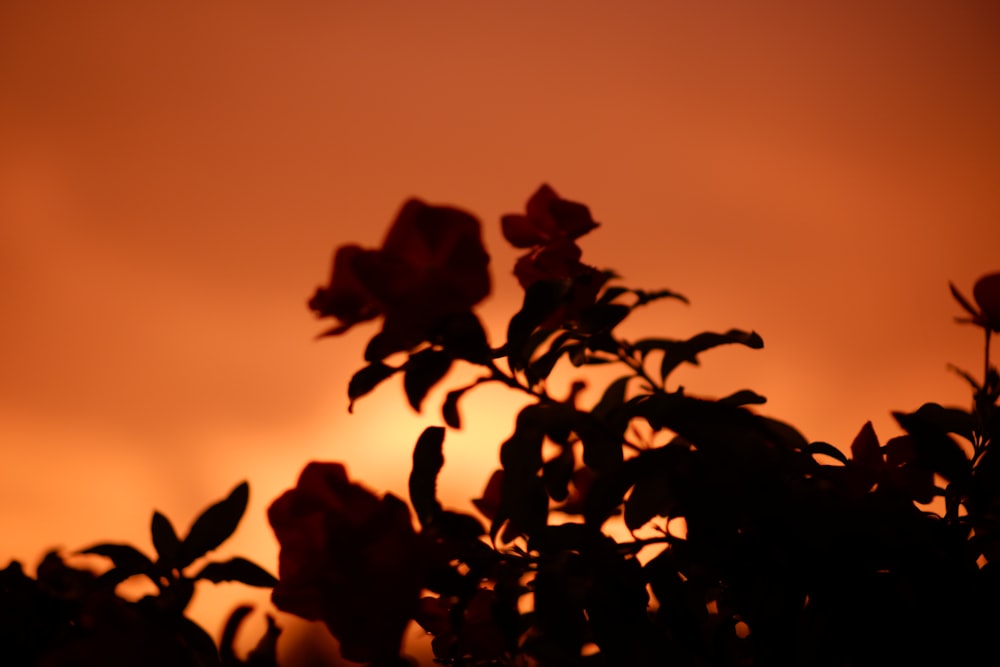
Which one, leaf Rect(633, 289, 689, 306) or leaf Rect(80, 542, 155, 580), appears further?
leaf Rect(633, 289, 689, 306)

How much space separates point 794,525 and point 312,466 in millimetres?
527

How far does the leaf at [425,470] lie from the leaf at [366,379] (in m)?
0.10

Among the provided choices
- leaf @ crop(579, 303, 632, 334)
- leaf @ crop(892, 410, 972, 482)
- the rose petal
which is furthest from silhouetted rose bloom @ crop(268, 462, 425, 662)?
the rose petal

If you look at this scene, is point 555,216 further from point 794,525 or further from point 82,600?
point 82,600

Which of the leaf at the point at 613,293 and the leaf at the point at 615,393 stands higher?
the leaf at the point at 613,293

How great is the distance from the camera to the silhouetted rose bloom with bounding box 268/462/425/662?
680 mm

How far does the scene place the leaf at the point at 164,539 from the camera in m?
0.91

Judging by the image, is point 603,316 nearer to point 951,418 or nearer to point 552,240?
point 552,240

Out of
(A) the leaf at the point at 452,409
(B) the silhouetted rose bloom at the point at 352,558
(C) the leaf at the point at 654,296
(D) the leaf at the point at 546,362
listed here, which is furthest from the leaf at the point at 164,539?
(C) the leaf at the point at 654,296

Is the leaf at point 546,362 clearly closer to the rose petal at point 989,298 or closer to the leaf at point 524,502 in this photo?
the leaf at point 524,502

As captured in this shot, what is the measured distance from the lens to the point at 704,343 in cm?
108

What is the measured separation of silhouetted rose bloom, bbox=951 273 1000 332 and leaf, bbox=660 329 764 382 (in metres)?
0.39

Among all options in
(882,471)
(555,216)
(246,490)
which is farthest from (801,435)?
(246,490)

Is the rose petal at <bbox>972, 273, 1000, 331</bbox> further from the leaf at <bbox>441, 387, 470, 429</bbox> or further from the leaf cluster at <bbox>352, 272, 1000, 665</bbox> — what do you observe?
the leaf at <bbox>441, 387, 470, 429</bbox>
